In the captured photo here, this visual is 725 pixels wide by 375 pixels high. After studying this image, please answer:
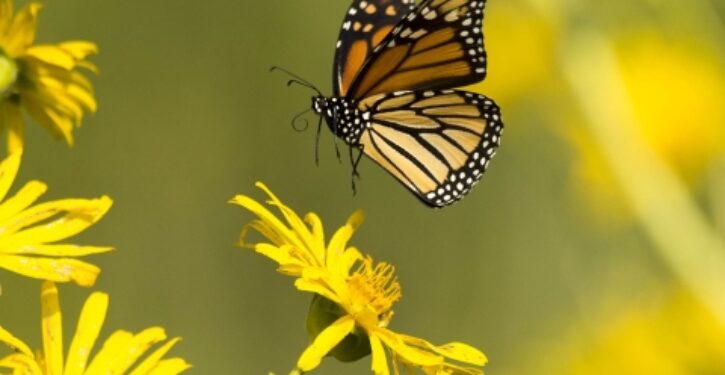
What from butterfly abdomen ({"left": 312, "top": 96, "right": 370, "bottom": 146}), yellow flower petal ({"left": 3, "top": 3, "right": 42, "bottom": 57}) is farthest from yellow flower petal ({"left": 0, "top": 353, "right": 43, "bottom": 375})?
butterfly abdomen ({"left": 312, "top": 96, "right": 370, "bottom": 146})

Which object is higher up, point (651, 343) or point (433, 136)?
point (433, 136)

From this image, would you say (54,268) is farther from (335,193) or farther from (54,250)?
(335,193)

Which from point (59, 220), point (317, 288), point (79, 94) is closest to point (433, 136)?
point (79, 94)

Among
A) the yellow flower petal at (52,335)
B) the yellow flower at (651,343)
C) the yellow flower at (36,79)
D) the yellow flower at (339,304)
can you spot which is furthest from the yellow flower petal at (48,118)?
the yellow flower at (651,343)

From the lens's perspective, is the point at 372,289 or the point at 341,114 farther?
the point at 341,114

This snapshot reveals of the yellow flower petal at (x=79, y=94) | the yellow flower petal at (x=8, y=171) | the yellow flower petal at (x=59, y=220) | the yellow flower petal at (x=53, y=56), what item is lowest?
the yellow flower petal at (x=59, y=220)

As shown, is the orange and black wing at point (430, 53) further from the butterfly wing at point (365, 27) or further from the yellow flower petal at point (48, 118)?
the yellow flower petal at point (48, 118)

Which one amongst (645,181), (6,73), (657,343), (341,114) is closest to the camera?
A: (6,73)

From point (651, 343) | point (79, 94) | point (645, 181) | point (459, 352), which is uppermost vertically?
point (79, 94)
